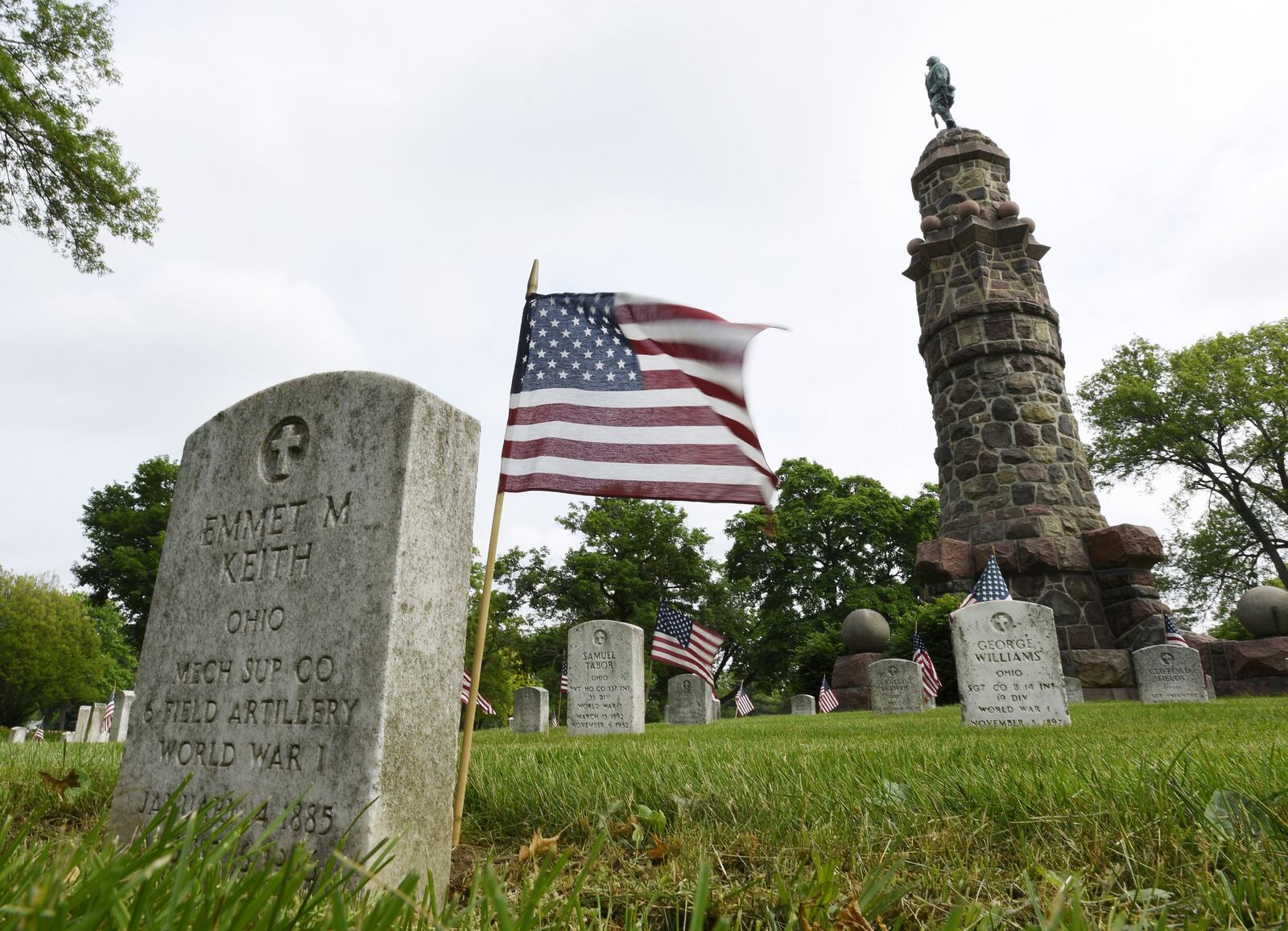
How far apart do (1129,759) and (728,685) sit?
4140 cm

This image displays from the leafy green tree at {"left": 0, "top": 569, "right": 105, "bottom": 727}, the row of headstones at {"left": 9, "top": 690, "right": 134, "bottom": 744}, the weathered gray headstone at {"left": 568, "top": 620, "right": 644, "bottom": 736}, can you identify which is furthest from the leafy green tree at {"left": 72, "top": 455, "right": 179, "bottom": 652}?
the weathered gray headstone at {"left": 568, "top": 620, "right": 644, "bottom": 736}

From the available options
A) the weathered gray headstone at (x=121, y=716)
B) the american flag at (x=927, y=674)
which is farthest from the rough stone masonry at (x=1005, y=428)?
the weathered gray headstone at (x=121, y=716)

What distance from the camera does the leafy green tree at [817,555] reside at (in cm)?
3142

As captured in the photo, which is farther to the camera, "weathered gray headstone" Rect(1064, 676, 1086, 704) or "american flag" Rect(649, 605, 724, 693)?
"weathered gray headstone" Rect(1064, 676, 1086, 704)

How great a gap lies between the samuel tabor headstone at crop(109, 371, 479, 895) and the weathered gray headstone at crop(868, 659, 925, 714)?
40.4 feet

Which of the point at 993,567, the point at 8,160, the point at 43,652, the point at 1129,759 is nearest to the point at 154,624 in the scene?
the point at 1129,759

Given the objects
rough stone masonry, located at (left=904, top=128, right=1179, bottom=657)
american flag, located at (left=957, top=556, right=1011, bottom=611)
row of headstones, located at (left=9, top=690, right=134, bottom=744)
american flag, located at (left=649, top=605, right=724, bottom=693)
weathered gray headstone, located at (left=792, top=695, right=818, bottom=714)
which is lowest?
row of headstones, located at (left=9, top=690, right=134, bottom=744)

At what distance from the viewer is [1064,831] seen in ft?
7.02

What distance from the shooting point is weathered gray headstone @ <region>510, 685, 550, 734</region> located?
1477cm

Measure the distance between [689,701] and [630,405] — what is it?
14040mm

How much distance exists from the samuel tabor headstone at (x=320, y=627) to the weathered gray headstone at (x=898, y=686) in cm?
1233

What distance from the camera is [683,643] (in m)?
12.7

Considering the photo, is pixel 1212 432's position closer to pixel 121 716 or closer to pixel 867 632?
pixel 867 632

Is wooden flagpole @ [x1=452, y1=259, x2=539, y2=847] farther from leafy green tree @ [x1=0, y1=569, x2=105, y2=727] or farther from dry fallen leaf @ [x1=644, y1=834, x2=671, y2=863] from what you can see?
leafy green tree @ [x1=0, y1=569, x2=105, y2=727]
